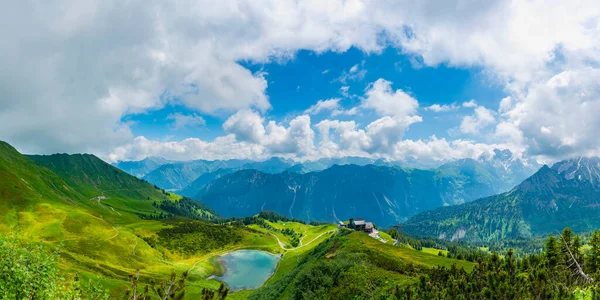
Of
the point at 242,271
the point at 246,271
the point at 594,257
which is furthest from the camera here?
the point at 242,271

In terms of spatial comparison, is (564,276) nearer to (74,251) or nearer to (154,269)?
(154,269)

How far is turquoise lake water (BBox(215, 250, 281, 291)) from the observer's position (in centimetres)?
15554

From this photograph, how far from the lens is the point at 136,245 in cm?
17062

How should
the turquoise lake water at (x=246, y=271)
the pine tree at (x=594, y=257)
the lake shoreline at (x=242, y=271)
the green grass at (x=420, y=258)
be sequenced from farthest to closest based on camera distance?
the lake shoreline at (x=242, y=271) < the turquoise lake water at (x=246, y=271) < the green grass at (x=420, y=258) < the pine tree at (x=594, y=257)

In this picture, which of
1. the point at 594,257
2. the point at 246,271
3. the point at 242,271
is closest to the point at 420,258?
the point at 594,257

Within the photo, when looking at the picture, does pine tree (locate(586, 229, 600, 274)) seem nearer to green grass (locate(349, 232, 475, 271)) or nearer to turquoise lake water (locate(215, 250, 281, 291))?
green grass (locate(349, 232, 475, 271))

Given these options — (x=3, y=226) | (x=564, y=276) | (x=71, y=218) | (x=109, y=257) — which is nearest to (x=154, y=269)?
(x=109, y=257)

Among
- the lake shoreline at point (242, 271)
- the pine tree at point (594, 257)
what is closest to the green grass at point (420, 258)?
the pine tree at point (594, 257)

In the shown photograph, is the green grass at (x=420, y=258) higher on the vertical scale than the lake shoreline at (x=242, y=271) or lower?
higher

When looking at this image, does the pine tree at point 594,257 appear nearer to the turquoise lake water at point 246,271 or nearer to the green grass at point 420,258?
the green grass at point 420,258

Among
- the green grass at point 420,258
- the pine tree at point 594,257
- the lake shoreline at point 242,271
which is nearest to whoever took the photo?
the pine tree at point 594,257

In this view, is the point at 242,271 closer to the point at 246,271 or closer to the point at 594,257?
the point at 246,271

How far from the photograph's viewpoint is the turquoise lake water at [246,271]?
155538 mm

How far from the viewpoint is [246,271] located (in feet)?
578
